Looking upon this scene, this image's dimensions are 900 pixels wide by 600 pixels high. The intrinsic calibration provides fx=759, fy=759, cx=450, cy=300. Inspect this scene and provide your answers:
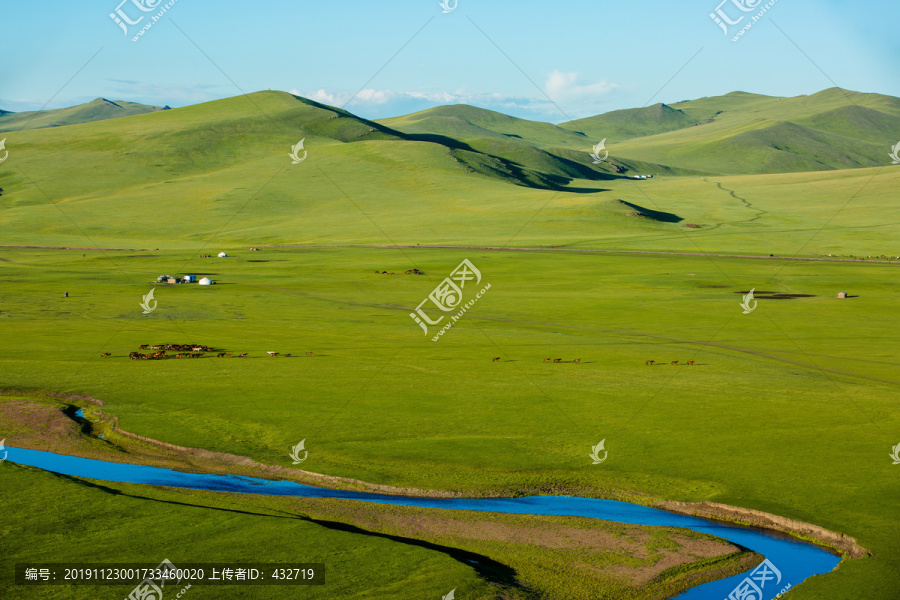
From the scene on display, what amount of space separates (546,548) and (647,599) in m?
3.31

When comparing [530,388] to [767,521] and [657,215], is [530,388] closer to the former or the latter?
[767,521]

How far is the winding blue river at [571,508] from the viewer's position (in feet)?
65.2

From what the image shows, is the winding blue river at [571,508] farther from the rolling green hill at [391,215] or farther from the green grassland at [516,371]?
the rolling green hill at [391,215]

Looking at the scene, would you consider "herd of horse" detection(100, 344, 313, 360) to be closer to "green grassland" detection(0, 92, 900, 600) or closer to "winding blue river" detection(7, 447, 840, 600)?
"green grassland" detection(0, 92, 900, 600)

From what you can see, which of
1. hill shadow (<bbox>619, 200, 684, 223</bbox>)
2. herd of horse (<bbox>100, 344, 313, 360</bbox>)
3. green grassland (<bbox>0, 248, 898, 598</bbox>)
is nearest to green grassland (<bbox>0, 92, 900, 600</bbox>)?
green grassland (<bbox>0, 248, 898, 598</bbox>)

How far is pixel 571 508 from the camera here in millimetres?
24391

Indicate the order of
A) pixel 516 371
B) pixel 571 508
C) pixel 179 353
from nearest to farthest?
pixel 571 508 → pixel 516 371 → pixel 179 353

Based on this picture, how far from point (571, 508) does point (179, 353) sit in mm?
28124

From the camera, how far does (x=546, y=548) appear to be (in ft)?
68.9

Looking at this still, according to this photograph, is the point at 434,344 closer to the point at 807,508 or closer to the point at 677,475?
the point at 677,475

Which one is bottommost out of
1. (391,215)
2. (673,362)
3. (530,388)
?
(530,388)

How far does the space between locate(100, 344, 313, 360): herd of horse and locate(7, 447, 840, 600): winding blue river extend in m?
14.8

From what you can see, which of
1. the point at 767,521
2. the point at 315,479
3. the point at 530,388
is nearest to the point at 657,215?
the point at 530,388

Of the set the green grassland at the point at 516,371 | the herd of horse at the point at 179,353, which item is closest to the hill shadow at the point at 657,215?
the green grassland at the point at 516,371
